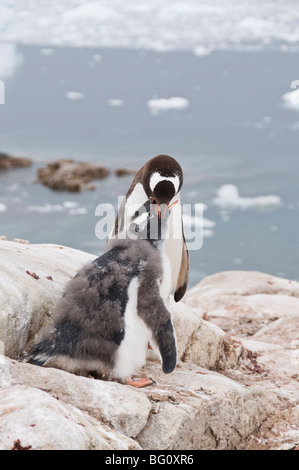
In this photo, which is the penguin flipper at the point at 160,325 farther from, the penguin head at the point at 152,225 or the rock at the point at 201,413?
the penguin head at the point at 152,225

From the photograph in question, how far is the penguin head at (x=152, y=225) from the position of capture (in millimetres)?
3193

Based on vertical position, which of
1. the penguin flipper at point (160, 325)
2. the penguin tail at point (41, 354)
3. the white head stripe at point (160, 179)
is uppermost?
the white head stripe at point (160, 179)

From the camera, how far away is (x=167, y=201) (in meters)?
3.31

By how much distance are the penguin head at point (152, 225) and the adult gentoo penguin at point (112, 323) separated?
158 mm

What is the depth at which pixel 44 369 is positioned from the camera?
2.69 metres

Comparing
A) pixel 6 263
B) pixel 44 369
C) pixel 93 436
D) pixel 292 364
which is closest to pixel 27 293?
pixel 6 263

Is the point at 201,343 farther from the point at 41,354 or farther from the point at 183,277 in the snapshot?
the point at 41,354

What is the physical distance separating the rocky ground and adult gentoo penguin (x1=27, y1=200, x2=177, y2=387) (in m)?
0.14

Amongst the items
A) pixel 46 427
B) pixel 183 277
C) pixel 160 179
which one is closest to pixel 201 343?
pixel 183 277

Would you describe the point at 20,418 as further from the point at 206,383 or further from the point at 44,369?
the point at 206,383

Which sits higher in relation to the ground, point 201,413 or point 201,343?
point 201,343

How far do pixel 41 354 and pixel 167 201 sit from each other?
1012 millimetres

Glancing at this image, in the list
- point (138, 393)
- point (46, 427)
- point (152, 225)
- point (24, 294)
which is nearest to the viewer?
point (46, 427)

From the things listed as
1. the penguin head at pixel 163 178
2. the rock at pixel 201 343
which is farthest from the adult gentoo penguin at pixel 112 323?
the rock at pixel 201 343
